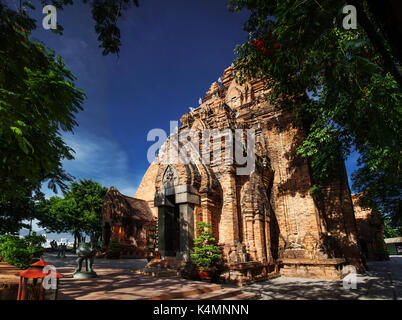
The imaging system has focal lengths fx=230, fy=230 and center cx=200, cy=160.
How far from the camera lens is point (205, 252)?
27.8ft

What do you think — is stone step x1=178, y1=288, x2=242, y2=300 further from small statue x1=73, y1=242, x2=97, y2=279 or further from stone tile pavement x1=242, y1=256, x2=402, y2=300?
small statue x1=73, y1=242, x2=97, y2=279

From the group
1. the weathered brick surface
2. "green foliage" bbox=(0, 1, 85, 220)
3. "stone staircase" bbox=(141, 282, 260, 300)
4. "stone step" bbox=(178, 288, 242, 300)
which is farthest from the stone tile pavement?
the weathered brick surface

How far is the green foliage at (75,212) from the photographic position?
2669cm

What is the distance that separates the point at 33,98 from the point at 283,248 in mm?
11893

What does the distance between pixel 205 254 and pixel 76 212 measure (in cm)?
2406

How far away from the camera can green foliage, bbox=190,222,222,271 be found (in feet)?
26.7

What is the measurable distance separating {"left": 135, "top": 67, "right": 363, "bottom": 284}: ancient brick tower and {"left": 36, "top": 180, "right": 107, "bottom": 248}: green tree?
20.4m

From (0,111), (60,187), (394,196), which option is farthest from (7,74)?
(394,196)

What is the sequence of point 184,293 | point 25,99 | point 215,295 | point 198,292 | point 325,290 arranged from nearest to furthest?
point 25,99 < point 184,293 < point 215,295 < point 198,292 < point 325,290

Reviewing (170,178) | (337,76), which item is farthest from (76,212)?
(337,76)

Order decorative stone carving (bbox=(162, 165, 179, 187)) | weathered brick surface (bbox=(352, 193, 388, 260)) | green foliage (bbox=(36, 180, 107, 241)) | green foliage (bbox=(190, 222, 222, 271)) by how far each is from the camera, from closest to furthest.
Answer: green foliage (bbox=(190, 222, 222, 271)), decorative stone carving (bbox=(162, 165, 179, 187)), weathered brick surface (bbox=(352, 193, 388, 260)), green foliage (bbox=(36, 180, 107, 241))

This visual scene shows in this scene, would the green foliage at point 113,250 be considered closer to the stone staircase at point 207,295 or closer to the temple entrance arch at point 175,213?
the temple entrance arch at point 175,213

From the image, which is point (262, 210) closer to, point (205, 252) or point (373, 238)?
point (205, 252)
